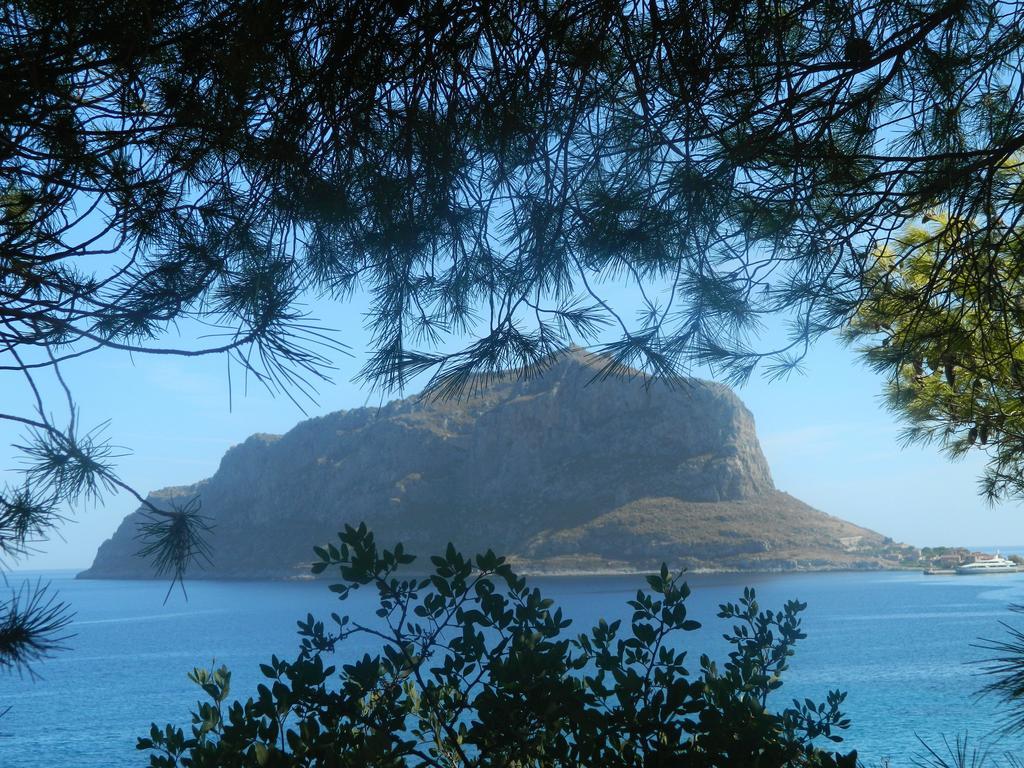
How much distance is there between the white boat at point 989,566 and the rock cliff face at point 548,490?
692cm

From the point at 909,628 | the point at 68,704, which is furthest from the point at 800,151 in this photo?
the point at 909,628

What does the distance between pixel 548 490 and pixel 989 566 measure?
1334 inches

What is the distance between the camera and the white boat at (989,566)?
205 feet

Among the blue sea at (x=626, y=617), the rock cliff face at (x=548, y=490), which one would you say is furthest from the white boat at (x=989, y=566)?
the rock cliff face at (x=548, y=490)

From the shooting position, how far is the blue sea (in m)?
24.0

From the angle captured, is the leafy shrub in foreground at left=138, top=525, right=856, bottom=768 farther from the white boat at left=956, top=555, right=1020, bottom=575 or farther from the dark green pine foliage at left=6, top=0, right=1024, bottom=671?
the white boat at left=956, top=555, right=1020, bottom=575

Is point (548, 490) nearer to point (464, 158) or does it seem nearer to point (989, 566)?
point (989, 566)

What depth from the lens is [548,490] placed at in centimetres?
5725

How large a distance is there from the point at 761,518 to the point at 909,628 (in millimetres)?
14002

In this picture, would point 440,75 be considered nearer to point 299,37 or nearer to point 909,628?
point 299,37

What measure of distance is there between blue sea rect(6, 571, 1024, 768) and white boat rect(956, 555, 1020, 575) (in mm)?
945

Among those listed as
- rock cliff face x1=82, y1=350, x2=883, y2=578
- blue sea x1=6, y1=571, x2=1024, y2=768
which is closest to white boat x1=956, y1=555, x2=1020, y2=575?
blue sea x1=6, y1=571, x2=1024, y2=768

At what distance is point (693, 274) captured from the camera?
8.28ft

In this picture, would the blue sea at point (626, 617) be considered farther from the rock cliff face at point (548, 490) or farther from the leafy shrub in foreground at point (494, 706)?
the leafy shrub in foreground at point (494, 706)
